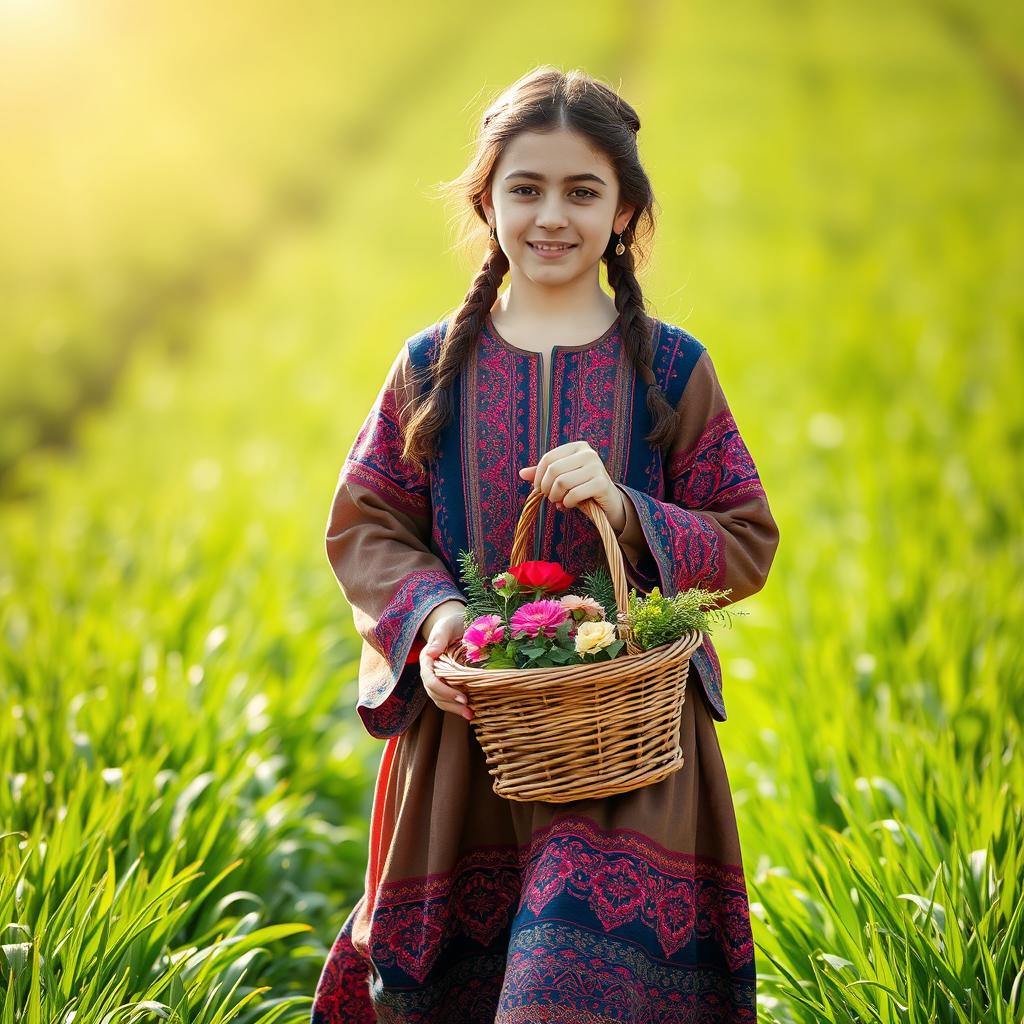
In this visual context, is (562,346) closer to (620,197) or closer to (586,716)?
(620,197)

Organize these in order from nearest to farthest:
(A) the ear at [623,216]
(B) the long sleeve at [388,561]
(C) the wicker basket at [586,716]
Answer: (C) the wicker basket at [586,716] < (B) the long sleeve at [388,561] < (A) the ear at [623,216]

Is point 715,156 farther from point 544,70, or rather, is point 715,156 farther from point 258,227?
point 544,70

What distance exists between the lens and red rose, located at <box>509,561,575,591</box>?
82.3 inches

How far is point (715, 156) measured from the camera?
1603 centimetres

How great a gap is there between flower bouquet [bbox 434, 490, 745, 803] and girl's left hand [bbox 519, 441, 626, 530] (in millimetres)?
28

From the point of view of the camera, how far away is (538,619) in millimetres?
2004

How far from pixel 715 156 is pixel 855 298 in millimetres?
6020

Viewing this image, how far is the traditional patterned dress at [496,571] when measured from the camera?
223 cm

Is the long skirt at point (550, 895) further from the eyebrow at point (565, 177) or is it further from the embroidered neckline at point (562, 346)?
the eyebrow at point (565, 177)

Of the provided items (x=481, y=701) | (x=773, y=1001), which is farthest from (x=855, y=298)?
(x=481, y=701)

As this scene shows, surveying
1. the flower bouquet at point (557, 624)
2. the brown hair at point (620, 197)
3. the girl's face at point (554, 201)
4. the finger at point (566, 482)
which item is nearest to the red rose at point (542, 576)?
the flower bouquet at point (557, 624)

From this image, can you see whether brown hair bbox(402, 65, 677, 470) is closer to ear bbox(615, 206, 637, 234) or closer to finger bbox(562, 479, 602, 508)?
ear bbox(615, 206, 637, 234)

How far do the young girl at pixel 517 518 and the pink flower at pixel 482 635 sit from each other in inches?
4.1

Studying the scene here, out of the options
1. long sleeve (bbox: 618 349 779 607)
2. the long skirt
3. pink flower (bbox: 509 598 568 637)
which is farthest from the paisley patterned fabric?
pink flower (bbox: 509 598 568 637)
